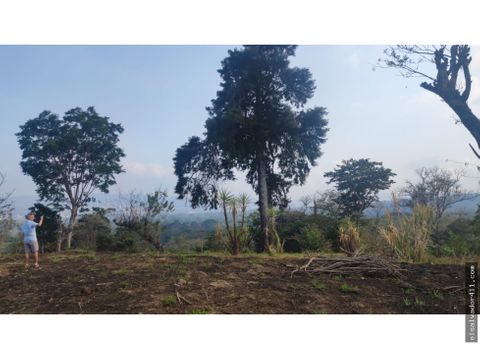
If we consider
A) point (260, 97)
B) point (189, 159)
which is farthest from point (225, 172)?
point (260, 97)

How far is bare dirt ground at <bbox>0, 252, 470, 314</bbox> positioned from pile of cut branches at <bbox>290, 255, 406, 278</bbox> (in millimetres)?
113

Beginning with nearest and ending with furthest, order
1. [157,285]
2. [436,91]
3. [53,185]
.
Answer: [157,285] < [436,91] < [53,185]

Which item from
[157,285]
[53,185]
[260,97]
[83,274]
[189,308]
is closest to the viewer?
[189,308]

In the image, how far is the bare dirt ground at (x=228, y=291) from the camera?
12.2ft

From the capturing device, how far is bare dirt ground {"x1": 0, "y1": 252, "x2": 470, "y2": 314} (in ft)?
12.2

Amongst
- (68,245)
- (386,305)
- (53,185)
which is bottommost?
(68,245)

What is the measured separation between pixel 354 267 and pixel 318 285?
1.15 m

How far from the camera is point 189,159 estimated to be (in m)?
12.8

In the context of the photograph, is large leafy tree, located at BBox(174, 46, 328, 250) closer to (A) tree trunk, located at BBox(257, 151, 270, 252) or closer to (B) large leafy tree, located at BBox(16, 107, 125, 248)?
(A) tree trunk, located at BBox(257, 151, 270, 252)

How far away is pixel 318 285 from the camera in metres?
4.54

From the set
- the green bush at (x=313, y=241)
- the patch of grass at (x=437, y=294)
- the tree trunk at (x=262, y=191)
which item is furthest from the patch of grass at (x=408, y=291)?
the tree trunk at (x=262, y=191)

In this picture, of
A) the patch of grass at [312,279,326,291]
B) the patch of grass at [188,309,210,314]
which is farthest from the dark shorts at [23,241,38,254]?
the patch of grass at [312,279,326,291]

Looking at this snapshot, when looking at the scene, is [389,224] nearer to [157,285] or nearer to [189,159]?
[157,285]

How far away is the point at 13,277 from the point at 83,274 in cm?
137
